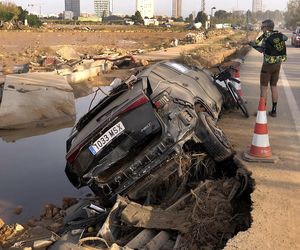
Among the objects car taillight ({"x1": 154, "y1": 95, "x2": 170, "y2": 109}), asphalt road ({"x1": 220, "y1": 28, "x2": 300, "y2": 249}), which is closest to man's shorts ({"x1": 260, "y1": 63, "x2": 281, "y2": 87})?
asphalt road ({"x1": 220, "y1": 28, "x2": 300, "y2": 249})

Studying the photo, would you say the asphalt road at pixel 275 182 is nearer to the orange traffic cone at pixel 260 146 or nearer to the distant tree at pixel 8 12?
the orange traffic cone at pixel 260 146

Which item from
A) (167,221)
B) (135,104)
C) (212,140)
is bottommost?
(167,221)

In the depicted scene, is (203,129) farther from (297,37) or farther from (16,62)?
(297,37)

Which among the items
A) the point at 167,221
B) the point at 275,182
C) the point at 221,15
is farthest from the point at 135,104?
the point at 221,15

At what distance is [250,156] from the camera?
6.45m

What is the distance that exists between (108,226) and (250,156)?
8.17 feet

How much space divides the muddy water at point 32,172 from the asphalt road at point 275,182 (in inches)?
117

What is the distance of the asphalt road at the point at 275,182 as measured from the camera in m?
4.27

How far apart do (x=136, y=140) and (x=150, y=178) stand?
492 mm

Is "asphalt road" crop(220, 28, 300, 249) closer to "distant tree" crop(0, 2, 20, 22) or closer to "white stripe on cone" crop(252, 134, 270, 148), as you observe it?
"white stripe on cone" crop(252, 134, 270, 148)

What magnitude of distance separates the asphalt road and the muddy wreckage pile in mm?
200

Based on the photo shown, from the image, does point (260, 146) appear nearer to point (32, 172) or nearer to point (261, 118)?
point (261, 118)

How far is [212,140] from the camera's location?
5766 millimetres

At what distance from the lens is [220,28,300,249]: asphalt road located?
427 centimetres
